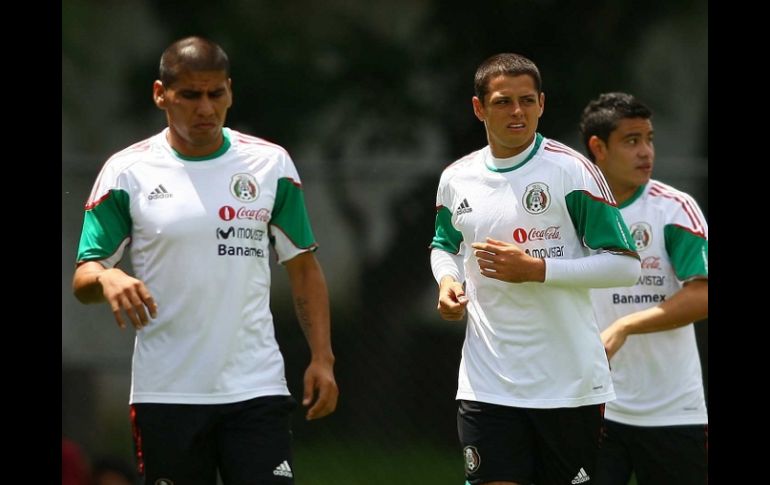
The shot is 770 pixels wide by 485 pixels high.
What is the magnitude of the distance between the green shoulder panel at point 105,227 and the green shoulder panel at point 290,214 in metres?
0.57

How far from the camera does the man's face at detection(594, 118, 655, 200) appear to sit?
592 centimetres

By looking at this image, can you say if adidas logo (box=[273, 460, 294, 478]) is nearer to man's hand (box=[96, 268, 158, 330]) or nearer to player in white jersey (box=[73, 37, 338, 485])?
player in white jersey (box=[73, 37, 338, 485])

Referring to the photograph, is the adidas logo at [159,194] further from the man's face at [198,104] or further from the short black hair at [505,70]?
Result: the short black hair at [505,70]

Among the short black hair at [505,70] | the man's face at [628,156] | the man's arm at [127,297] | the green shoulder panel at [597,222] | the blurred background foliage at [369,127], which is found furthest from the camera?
the blurred background foliage at [369,127]

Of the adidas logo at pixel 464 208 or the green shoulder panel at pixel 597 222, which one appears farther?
the adidas logo at pixel 464 208

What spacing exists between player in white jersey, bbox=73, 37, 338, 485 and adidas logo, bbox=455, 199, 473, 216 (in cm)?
63

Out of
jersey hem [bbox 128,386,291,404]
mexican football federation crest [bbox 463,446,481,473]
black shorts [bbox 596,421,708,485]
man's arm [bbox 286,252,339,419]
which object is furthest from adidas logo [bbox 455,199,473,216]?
black shorts [bbox 596,421,708,485]

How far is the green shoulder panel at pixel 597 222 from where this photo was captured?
481 cm

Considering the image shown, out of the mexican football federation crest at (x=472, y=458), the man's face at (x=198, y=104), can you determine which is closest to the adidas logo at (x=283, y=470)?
the mexican football federation crest at (x=472, y=458)

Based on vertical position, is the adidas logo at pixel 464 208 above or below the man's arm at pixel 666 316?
above

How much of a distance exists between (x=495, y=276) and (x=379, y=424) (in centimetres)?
330

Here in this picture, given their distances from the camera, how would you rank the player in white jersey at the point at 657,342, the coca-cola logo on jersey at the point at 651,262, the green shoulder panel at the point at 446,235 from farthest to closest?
1. the coca-cola logo on jersey at the point at 651,262
2. the player in white jersey at the point at 657,342
3. the green shoulder panel at the point at 446,235

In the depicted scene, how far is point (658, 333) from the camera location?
579cm

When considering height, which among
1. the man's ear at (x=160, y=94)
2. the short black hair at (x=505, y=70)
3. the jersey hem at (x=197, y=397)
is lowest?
the jersey hem at (x=197, y=397)
